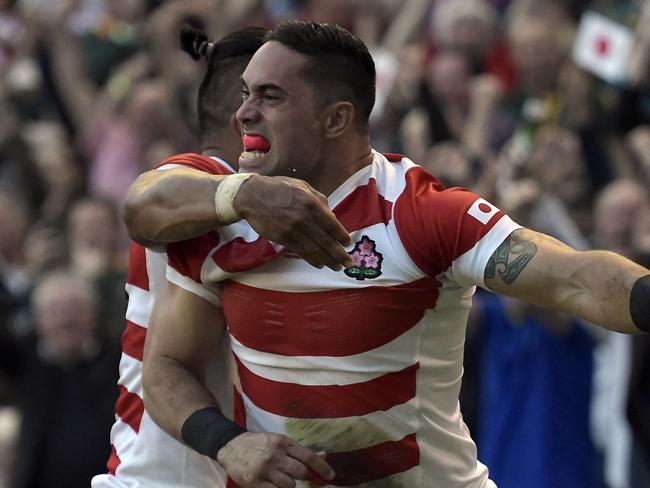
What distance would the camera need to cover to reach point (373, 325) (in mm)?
4953

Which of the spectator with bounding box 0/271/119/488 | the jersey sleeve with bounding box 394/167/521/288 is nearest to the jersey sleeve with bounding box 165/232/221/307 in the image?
the jersey sleeve with bounding box 394/167/521/288

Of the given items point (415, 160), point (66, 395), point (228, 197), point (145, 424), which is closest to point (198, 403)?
point (145, 424)

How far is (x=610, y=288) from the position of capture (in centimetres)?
456

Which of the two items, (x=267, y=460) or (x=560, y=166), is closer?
(x=267, y=460)

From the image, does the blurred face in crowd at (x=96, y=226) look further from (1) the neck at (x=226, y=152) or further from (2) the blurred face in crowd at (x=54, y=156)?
(1) the neck at (x=226, y=152)

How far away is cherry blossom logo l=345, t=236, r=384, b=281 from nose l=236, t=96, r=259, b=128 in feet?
1.62

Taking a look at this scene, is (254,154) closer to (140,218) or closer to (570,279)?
(140,218)

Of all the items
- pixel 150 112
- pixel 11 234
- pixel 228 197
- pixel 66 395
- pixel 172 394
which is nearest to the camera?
pixel 228 197

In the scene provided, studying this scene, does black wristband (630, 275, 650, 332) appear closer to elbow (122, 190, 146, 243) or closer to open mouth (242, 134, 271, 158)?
open mouth (242, 134, 271, 158)

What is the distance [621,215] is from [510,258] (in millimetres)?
3876

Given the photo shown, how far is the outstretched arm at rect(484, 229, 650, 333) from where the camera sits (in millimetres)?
4531

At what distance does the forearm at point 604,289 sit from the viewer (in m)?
4.53

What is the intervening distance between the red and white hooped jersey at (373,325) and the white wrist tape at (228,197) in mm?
202

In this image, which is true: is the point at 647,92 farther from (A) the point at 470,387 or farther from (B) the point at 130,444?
(B) the point at 130,444
